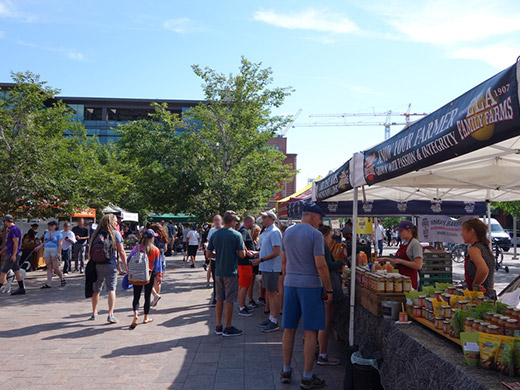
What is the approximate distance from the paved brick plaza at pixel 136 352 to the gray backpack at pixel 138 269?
813 mm

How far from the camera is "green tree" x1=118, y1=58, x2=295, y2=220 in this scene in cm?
1260

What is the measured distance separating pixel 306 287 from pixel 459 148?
2259 millimetres

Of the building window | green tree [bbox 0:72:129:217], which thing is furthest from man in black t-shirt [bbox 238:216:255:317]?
the building window

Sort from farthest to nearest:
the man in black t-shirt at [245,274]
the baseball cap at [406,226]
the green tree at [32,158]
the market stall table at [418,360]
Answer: the green tree at [32,158] < the man in black t-shirt at [245,274] < the baseball cap at [406,226] < the market stall table at [418,360]

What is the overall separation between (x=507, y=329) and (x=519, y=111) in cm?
158

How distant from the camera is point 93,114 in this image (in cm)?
7238

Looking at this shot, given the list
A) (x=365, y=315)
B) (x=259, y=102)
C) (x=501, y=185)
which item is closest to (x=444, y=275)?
(x=501, y=185)

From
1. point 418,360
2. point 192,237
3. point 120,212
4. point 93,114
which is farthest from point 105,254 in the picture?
point 93,114

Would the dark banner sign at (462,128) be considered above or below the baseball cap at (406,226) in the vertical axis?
above

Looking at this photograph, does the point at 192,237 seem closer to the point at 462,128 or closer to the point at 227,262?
the point at 227,262

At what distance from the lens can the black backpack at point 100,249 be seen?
695cm

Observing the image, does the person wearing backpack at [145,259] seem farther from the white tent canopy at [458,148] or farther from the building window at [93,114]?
the building window at [93,114]

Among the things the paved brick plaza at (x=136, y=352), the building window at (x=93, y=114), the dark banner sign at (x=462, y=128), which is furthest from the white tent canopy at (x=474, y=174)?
the building window at (x=93, y=114)

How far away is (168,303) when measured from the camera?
9188mm
